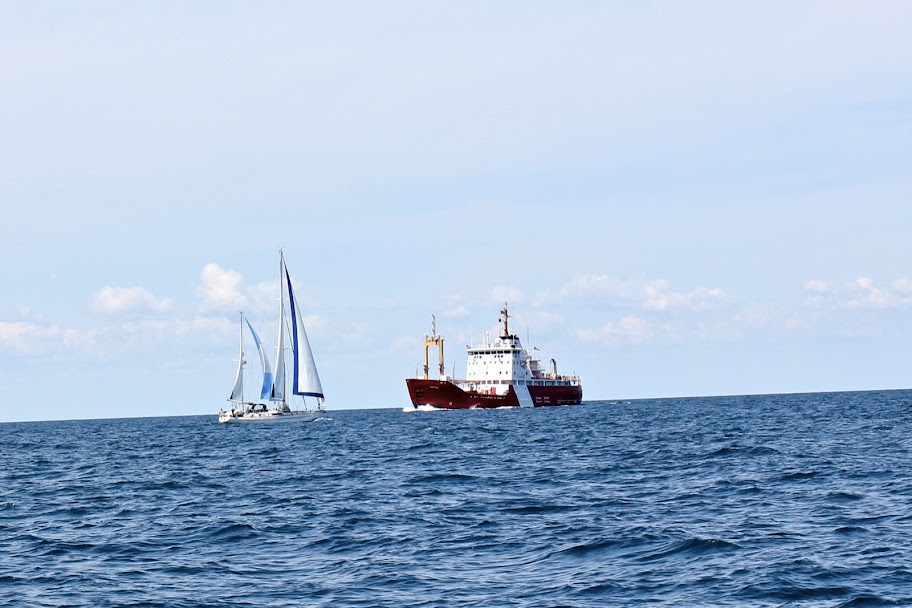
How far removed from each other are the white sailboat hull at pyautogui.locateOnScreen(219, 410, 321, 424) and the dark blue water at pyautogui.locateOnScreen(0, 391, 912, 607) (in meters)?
55.2

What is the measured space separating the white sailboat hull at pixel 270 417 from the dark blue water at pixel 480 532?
55.2 meters

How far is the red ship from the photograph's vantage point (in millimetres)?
137500

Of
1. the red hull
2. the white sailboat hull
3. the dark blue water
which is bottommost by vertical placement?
the dark blue water

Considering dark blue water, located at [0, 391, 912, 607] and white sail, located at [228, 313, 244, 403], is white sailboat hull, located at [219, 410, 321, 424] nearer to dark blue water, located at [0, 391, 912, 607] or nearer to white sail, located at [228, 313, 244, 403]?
white sail, located at [228, 313, 244, 403]

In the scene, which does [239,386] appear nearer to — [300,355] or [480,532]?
[300,355]

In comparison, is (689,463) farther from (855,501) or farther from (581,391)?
(581,391)

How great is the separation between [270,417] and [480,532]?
7934 centimetres

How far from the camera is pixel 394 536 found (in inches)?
891

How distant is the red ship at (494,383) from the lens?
451 ft

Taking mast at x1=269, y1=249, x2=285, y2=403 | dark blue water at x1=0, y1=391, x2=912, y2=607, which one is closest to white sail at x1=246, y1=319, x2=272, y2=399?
mast at x1=269, y1=249, x2=285, y2=403

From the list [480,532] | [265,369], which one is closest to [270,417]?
[265,369]

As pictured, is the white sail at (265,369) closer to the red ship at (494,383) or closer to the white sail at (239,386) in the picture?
the white sail at (239,386)

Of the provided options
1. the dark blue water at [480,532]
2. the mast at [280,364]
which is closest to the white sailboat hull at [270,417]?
the mast at [280,364]

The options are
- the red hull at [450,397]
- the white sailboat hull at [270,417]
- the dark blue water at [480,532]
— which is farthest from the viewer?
the red hull at [450,397]
